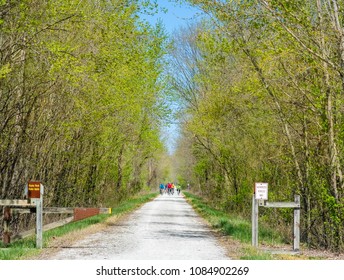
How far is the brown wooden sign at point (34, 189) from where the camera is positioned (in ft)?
43.8

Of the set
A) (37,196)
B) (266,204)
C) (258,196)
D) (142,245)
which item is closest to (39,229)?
(37,196)

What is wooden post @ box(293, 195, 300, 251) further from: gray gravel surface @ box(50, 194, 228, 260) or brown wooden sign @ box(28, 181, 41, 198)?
brown wooden sign @ box(28, 181, 41, 198)

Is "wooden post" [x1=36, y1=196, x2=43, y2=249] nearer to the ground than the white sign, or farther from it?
nearer to the ground

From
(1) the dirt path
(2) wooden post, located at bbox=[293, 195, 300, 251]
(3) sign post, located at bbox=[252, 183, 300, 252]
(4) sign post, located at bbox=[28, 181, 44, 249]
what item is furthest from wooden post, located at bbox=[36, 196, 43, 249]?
(2) wooden post, located at bbox=[293, 195, 300, 251]

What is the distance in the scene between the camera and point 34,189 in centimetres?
1339

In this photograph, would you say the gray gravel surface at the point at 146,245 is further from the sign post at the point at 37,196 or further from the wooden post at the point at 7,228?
the wooden post at the point at 7,228

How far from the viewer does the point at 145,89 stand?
29375mm

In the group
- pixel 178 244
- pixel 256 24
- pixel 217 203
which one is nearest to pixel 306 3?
pixel 256 24

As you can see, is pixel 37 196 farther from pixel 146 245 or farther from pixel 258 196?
pixel 258 196

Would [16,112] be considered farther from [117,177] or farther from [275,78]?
[117,177]

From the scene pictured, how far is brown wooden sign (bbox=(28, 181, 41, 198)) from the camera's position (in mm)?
13359

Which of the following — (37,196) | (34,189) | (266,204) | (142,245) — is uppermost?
(34,189)

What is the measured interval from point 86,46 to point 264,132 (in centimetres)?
703

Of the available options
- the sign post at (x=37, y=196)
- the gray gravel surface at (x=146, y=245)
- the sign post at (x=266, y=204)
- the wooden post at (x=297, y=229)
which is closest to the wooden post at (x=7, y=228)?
the sign post at (x=37, y=196)
